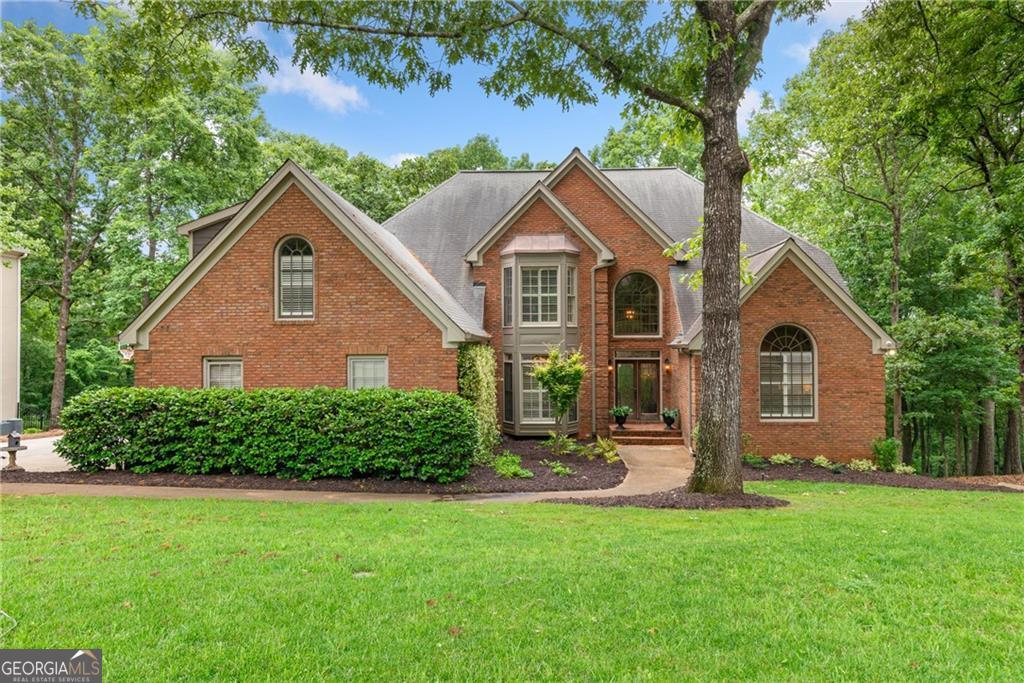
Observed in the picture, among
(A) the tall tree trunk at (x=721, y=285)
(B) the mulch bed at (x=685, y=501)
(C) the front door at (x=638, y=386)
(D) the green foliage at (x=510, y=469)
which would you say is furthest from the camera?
(C) the front door at (x=638, y=386)

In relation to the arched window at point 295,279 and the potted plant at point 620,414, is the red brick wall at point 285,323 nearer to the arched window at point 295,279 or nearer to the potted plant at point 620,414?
the arched window at point 295,279

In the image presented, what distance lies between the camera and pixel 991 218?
1310 centimetres

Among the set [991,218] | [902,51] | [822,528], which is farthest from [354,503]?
[902,51]

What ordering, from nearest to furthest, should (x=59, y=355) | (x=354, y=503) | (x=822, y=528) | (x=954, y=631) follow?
(x=954, y=631) → (x=822, y=528) → (x=354, y=503) → (x=59, y=355)

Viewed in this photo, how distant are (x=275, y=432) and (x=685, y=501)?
25.7 feet

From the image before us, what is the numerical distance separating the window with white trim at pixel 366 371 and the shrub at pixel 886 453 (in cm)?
1281

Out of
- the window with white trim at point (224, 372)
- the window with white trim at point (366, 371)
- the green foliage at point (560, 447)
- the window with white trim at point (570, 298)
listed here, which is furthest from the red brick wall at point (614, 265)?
the window with white trim at point (224, 372)

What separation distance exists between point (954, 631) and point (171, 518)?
8.61 meters

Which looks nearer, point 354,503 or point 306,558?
point 306,558

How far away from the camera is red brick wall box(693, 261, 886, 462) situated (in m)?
14.5

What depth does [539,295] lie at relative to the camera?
1767cm

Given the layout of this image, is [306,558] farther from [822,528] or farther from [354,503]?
[822,528]

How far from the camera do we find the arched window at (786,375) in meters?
14.8

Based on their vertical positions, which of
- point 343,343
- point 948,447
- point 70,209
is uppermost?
point 70,209
